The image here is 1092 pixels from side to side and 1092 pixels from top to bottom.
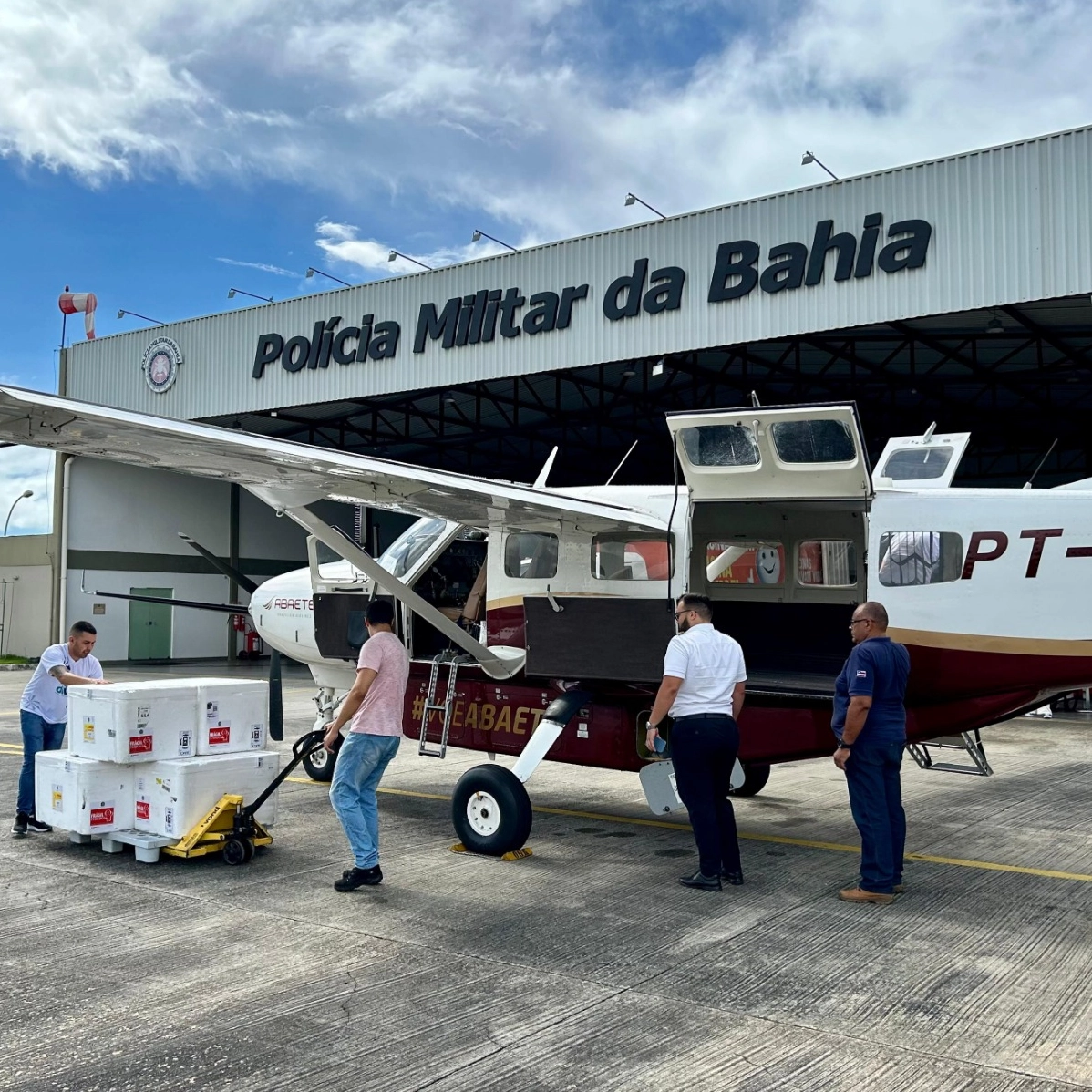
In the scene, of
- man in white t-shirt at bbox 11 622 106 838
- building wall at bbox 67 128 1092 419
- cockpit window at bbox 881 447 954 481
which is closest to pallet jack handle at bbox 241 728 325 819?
man in white t-shirt at bbox 11 622 106 838

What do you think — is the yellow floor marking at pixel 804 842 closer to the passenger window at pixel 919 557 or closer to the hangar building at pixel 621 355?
the passenger window at pixel 919 557

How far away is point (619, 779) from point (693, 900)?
4904 millimetres

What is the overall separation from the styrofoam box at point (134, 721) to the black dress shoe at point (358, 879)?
5.70 ft

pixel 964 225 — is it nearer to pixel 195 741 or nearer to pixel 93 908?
pixel 195 741

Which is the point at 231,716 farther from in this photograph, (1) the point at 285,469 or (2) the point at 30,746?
(1) the point at 285,469

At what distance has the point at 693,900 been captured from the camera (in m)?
6.41

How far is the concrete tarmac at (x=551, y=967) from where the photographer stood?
159 inches

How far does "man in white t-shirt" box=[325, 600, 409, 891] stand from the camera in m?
6.52

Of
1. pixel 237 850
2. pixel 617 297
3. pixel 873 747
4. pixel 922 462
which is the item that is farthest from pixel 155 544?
pixel 873 747

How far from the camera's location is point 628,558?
8242 mm

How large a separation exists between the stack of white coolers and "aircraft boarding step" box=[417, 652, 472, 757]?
4.48 feet

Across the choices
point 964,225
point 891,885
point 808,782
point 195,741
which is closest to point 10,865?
point 195,741

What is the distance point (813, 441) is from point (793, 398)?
744 inches

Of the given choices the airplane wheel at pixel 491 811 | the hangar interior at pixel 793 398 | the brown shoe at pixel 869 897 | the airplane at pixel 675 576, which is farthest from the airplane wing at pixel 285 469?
the hangar interior at pixel 793 398
